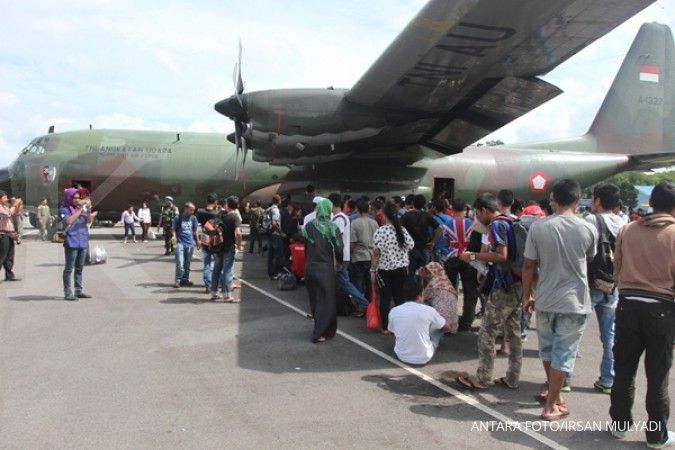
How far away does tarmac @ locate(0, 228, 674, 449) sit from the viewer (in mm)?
3748

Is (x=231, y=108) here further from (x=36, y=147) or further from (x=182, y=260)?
(x=36, y=147)

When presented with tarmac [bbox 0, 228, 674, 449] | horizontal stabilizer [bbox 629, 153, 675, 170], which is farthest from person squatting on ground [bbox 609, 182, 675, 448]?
horizontal stabilizer [bbox 629, 153, 675, 170]

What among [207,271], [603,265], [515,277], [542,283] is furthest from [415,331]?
[207,271]

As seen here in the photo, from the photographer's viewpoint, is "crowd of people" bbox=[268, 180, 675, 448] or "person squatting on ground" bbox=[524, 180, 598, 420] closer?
"crowd of people" bbox=[268, 180, 675, 448]

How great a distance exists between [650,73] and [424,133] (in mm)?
9631

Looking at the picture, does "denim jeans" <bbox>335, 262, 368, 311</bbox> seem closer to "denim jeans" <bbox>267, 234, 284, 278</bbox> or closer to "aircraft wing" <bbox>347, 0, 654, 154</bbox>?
"denim jeans" <bbox>267, 234, 284, 278</bbox>

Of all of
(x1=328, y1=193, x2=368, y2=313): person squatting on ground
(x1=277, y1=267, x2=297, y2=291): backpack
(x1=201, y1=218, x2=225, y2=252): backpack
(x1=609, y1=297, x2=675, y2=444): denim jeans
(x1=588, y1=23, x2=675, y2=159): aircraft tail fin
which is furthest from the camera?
(x1=588, y1=23, x2=675, y2=159): aircraft tail fin

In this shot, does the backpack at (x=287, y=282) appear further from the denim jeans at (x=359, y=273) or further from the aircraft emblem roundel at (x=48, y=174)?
the aircraft emblem roundel at (x=48, y=174)

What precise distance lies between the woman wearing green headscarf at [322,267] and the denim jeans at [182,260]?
404 centimetres

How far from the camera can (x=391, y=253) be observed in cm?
655

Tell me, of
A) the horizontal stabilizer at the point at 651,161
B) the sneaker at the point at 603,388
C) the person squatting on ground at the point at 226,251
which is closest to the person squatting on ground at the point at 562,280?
the sneaker at the point at 603,388

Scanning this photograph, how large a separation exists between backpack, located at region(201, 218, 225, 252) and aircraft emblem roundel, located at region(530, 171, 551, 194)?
36.1 ft

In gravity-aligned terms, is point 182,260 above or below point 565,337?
below

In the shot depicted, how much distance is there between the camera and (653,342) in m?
3.63
